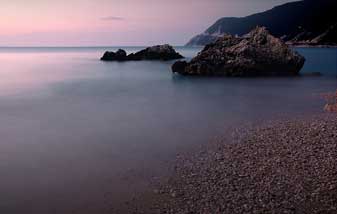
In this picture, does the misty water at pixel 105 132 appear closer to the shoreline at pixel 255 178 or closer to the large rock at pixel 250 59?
the shoreline at pixel 255 178

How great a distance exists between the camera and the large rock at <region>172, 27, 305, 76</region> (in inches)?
2039

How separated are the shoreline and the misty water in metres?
1.09

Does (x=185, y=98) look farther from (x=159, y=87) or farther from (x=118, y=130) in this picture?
(x=118, y=130)

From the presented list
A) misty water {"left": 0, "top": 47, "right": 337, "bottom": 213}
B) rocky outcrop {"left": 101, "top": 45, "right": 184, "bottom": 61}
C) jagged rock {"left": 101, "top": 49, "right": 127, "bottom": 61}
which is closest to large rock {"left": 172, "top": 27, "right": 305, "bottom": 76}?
misty water {"left": 0, "top": 47, "right": 337, "bottom": 213}

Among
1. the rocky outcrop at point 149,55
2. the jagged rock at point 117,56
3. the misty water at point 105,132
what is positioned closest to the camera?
the misty water at point 105,132

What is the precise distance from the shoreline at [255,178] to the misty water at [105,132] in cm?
109

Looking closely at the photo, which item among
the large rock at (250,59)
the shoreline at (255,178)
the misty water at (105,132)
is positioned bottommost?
the misty water at (105,132)

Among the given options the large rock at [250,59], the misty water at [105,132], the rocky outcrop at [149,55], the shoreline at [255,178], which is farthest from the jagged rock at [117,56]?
the shoreline at [255,178]

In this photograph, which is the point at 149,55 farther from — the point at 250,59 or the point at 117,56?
the point at 250,59

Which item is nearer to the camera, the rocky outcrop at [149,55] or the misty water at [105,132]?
the misty water at [105,132]

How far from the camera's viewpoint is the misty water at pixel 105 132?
1155cm

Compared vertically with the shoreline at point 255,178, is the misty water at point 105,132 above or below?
below

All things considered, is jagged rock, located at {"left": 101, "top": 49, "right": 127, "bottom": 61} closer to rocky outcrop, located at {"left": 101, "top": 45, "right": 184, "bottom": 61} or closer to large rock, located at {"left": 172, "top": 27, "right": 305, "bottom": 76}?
rocky outcrop, located at {"left": 101, "top": 45, "right": 184, "bottom": 61}

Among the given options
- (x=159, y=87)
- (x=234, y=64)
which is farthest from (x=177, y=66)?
(x=159, y=87)
